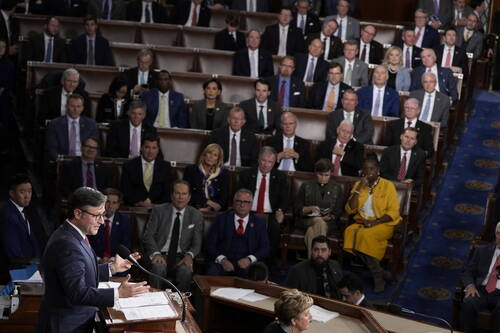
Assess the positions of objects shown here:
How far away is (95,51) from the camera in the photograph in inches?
349

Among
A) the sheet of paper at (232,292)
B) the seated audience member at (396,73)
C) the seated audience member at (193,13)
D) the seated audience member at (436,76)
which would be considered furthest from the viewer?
the seated audience member at (193,13)

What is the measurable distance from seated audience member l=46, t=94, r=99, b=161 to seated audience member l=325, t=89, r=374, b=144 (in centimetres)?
185

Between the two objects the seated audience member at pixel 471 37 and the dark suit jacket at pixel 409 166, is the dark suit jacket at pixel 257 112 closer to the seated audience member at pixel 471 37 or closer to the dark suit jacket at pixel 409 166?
the dark suit jacket at pixel 409 166

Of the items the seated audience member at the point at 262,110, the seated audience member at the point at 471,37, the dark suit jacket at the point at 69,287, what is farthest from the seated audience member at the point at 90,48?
the dark suit jacket at the point at 69,287

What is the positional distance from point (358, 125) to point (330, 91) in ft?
2.37

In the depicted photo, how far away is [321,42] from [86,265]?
5.49 metres

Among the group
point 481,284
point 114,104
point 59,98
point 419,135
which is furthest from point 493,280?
point 59,98

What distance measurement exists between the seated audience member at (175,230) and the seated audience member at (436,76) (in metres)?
3.05

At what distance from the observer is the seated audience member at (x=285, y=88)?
8312 millimetres

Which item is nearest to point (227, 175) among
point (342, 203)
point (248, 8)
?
point (342, 203)

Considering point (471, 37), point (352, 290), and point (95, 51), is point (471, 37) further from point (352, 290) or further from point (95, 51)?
point (352, 290)

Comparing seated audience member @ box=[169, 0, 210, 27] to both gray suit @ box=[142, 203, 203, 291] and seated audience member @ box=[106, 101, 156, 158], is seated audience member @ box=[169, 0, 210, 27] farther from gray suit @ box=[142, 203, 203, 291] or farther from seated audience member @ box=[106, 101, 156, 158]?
gray suit @ box=[142, 203, 203, 291]

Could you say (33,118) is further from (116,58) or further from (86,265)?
(86,265)

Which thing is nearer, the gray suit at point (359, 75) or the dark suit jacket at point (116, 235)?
the dark suit jacket at point (116, 235)
